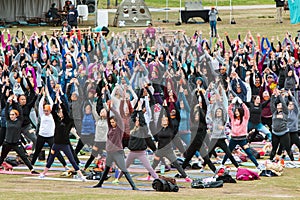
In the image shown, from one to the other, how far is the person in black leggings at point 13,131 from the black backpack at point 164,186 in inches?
117

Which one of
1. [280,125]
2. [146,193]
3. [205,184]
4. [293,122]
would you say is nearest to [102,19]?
[293,122]

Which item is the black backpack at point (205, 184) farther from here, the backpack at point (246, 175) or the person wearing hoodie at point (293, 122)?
the person wearing hoodie at point (293, 122)

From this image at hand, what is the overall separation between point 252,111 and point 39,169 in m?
5.00

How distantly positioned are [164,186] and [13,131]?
3.59m

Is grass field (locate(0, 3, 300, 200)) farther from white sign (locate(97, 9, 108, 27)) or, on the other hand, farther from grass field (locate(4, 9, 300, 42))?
white sign (locate(97, 9, 108, 27))

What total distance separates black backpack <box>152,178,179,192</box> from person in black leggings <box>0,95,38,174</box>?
2.98 m

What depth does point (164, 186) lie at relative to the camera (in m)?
16.3

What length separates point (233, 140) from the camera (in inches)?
730

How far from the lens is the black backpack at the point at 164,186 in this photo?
640 inches

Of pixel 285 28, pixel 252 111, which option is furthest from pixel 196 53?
pixel 285 28

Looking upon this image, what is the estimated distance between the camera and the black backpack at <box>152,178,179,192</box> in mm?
16266

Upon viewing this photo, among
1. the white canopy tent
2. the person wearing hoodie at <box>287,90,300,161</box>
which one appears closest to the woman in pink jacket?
the person wearing hoodie at <box>287,90,300,161</box>

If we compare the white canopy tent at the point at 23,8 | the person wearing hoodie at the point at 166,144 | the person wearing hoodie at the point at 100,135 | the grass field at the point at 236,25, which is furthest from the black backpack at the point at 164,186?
the white canopy tent at the point at 23,8

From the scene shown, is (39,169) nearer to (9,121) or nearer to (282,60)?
(9,121)
